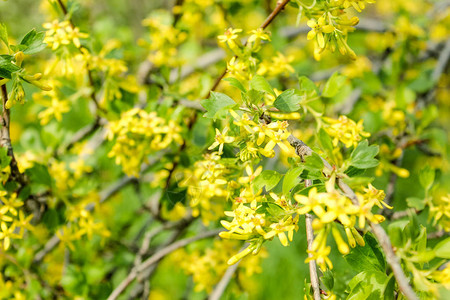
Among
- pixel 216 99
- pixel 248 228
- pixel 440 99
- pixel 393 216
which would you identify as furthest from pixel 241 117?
pixel 440 99

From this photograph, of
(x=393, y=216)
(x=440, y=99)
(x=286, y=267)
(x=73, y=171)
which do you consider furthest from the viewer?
(x=440, y=99)

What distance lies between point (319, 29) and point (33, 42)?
2.33 feet

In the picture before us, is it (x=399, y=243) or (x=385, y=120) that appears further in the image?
(x=385, y=120)

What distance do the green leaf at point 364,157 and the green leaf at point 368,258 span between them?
0.17 meters

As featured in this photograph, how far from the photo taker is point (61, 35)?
121cm

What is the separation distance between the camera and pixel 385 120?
180cm

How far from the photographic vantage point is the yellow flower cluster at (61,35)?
1.20 meters

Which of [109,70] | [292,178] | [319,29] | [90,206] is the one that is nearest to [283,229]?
[292,178]

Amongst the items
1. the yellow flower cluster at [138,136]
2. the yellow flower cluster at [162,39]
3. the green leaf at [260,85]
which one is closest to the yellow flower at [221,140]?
the green leaf at [260,85]

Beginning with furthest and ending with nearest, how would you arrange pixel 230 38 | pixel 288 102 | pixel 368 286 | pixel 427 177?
pixel 427 177
pixel 230 38
pixel 288 102
pixel 368 286

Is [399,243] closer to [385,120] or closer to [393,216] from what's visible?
[393,216]

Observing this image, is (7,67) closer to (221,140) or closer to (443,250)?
(221,140)

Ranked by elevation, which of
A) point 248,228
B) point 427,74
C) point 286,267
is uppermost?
point 248,228

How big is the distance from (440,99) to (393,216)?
8.59ft
